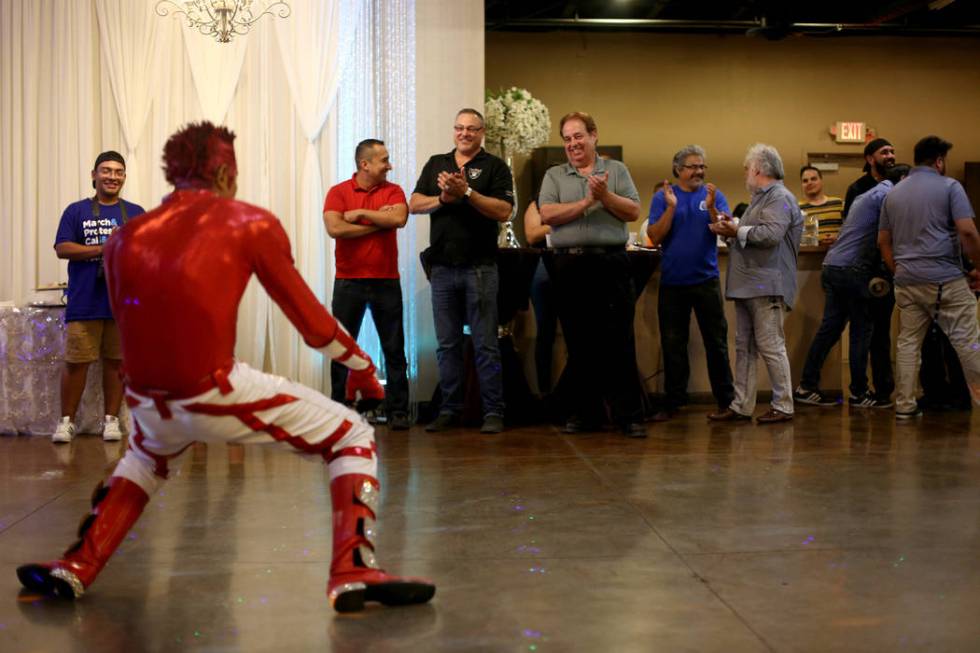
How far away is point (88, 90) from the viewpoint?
6586mm

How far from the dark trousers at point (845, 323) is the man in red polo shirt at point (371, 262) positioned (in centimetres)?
272

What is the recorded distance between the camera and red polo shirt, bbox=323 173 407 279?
234 inches

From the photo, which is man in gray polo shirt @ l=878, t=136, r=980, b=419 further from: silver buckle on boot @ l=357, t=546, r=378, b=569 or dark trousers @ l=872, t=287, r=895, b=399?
silver buckle on boot @ l=357, t=546, r=378, b=569

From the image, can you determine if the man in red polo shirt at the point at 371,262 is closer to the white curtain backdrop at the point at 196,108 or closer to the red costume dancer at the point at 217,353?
the white curtain backdrop at the point at 196,108

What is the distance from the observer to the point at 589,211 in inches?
217

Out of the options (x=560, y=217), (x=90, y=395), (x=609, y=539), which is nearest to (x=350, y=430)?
(x=609, y=539)

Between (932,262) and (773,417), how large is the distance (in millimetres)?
1245

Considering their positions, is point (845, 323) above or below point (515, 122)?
below

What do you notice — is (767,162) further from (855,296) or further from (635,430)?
(635,430)

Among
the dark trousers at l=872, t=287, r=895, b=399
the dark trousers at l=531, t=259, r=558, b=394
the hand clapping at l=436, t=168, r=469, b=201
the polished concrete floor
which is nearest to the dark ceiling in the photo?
the dark trousers at l=872, t=287, r=895, b=399

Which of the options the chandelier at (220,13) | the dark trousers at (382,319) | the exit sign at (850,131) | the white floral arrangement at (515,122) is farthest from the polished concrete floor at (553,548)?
the exit sign at (850,131)

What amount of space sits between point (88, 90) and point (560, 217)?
3190 mm

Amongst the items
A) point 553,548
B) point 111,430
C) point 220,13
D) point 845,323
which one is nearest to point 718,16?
point 845,323

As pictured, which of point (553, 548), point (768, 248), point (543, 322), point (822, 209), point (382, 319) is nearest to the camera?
point (553, 548)
